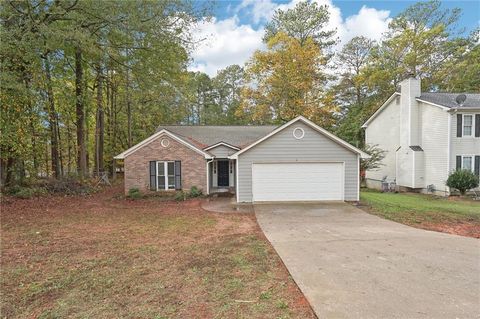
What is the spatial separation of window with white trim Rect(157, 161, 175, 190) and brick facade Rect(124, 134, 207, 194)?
328 mm

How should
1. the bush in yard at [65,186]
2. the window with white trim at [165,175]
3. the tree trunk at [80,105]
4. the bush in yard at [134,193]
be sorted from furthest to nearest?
1. the tree trunk at [80,105]
2. the window with white trim at [165,175]
3. the bush in yard at [65,186]
4. the bush in yard at [134,193]

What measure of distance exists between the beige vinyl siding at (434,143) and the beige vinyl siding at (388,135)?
1.77 meters

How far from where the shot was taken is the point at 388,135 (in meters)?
20.1

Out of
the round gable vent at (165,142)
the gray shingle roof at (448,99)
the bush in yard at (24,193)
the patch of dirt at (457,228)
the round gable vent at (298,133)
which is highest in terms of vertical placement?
the gray shingle roof at (448,99)

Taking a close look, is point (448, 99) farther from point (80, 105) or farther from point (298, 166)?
point (80, 105)

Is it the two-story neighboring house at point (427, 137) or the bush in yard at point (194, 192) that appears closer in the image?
the bush in yard at point (194, 192)

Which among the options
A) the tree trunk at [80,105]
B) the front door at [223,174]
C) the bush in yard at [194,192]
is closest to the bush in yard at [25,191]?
the tree trunk at [80,105]

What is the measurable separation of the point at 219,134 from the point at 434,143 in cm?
1359

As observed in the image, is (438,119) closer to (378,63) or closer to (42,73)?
(378,63)

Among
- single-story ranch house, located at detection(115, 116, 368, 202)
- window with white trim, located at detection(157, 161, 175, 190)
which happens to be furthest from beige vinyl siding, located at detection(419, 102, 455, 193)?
window with white trim, located at detection(157, 161, 175, 190)

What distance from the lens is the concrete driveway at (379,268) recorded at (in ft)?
12.1

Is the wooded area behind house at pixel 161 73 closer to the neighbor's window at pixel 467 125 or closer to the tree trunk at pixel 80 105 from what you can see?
the tree trunk at pixel 80 105

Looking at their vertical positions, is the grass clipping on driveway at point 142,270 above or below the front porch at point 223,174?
below

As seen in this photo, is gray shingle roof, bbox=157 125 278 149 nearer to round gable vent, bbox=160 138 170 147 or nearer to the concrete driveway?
round gable vent, bbox=160 138 170 147
